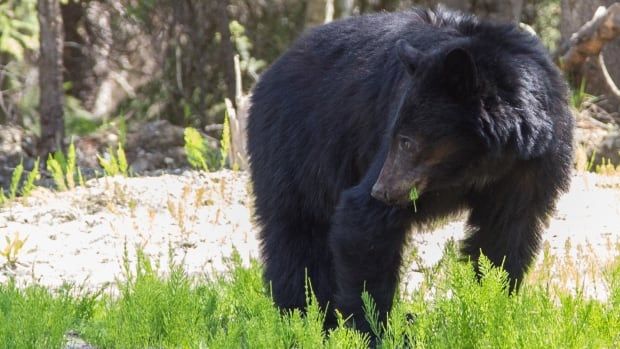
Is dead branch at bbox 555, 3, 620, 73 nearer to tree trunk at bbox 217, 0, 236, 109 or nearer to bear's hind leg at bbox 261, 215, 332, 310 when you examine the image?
tree trunk at bbox 217, 0, 236, 109

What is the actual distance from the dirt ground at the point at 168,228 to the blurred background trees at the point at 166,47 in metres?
3.41

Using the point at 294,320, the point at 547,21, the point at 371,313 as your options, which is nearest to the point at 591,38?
the point at 547,21

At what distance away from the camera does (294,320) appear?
4258 mm

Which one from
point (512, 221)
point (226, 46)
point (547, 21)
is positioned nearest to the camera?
point (512, 221)

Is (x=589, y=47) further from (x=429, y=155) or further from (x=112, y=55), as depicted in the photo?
(x=112, y=55)

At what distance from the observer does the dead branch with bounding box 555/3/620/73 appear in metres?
9.77

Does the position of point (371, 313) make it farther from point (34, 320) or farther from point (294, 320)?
point (34, 320)

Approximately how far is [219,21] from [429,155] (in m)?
8.96

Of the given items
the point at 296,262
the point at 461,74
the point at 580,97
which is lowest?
the point at 580,97

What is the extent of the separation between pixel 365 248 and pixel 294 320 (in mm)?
541

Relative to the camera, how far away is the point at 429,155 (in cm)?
447

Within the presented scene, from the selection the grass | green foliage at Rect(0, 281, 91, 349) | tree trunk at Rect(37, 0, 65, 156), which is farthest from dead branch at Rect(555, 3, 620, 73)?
green foliage at Rect(0, 281, 91, 349)

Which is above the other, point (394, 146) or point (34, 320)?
point (394, 146)

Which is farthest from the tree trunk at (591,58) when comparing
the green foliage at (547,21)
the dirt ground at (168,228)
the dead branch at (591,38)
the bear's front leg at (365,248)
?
the bear's front leg at (365,248)
